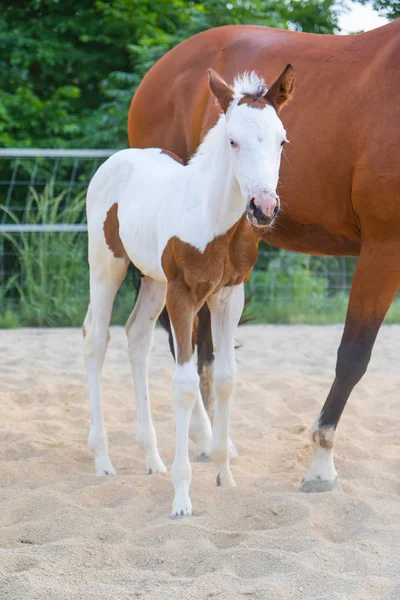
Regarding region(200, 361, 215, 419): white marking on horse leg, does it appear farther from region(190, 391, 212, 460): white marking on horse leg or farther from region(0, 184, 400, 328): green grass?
region(0, 184, 400, 328): green grass

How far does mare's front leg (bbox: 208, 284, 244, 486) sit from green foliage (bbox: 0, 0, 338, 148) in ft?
21.9

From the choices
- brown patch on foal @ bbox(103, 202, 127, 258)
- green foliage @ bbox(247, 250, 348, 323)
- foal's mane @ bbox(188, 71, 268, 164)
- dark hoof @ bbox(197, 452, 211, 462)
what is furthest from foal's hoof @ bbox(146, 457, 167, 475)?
green foliage @ bbox(247, 250, 348, 323)

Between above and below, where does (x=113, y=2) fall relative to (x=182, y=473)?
above

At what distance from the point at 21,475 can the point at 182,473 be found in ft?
2.86

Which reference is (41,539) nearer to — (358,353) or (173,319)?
(173,319)

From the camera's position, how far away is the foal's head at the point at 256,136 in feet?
8.62

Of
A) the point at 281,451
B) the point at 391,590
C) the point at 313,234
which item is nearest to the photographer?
the point at 391,590

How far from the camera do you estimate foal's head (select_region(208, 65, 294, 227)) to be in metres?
2.63

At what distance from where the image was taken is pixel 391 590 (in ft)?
7.74

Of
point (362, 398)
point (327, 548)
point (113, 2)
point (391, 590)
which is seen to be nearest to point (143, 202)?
point (327, 548)

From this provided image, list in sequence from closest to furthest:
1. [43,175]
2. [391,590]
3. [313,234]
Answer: [391,590], [313,234], [43,175]

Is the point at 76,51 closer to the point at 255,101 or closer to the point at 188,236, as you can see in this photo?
the point at 188,236

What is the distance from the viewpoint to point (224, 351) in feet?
10.7

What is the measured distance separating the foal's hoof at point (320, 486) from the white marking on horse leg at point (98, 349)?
0.85 metres
